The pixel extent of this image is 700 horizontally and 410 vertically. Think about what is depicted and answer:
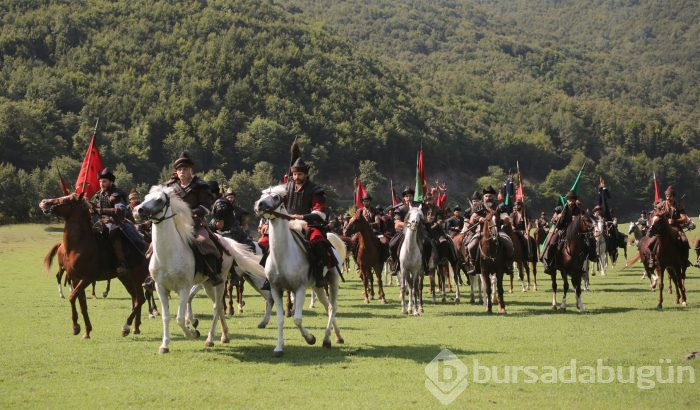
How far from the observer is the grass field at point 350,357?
409 inches

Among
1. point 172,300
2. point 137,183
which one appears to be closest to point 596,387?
point 172,300

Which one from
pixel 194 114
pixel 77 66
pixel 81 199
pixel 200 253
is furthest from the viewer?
pixel 77 66

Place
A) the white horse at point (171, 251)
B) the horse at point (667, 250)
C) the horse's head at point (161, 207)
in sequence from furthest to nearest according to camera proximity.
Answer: the horse at point (667, 250)
the white horse at point (171, 251)
the horse's head at point (161, 207)

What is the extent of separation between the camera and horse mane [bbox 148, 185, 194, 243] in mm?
13659

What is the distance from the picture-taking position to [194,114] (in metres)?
144

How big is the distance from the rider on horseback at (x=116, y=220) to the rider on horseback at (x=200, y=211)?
173 centimetres

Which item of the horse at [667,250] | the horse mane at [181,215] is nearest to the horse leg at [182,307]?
the horse mane at [181,215]

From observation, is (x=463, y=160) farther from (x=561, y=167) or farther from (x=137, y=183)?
(x=137, y=183)

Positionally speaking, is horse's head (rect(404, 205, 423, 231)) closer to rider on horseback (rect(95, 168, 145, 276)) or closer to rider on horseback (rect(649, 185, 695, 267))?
rider on horseback (rect(649, 185, 695, 267))

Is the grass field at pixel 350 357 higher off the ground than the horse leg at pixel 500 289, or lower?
lower

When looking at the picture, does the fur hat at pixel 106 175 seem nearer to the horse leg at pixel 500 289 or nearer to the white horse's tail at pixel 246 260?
the white horse's tail at pixel 246 260

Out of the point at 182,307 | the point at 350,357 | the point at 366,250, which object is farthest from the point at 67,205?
the point at 366,250

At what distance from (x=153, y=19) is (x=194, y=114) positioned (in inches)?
1808

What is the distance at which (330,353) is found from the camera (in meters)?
13.8
